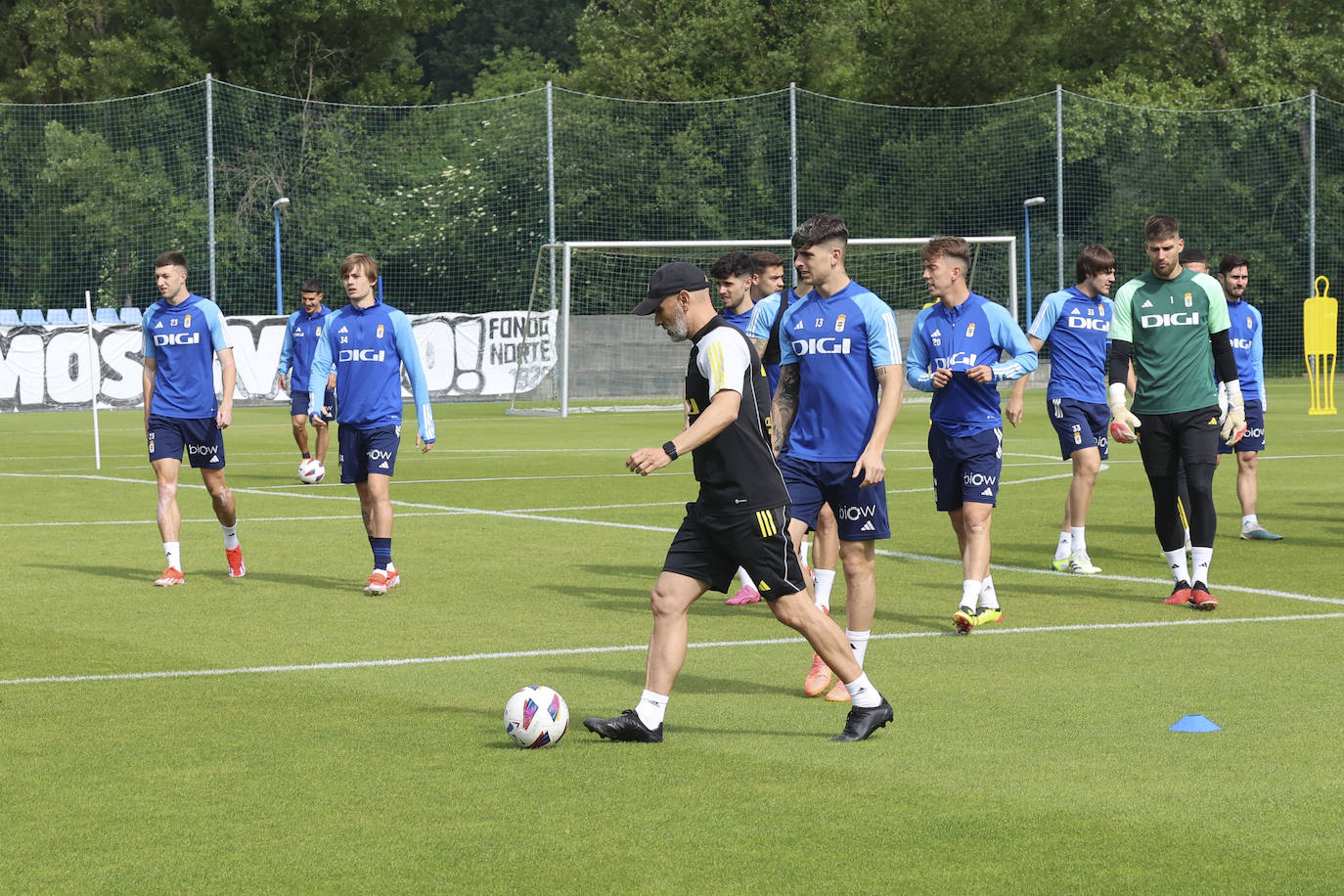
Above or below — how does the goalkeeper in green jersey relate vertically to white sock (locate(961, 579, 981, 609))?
above

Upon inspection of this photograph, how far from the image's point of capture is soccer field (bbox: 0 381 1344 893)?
518cm

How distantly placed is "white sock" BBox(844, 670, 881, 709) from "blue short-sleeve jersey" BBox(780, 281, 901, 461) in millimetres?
1475

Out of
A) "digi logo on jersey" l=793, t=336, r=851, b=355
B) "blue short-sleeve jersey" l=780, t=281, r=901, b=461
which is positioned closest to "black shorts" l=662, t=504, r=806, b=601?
"blue short-sleeve jersey" l=780, t=281, r=901, b=461

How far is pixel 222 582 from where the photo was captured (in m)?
11.8

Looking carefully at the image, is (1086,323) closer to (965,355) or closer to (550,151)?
(965,355)

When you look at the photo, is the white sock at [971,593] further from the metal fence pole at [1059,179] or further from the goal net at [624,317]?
the metal fence pole at [1059,179]

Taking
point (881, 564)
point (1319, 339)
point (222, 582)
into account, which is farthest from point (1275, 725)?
point (1319, 339)

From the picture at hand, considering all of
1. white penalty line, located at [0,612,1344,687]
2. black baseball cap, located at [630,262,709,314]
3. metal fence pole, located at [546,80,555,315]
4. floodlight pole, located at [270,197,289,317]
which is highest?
metal fence pole, located at [546,80,555,315]

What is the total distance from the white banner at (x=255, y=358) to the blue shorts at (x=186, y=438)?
2574 centimetres

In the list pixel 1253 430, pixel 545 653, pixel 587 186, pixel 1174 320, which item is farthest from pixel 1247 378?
pixel 587 186

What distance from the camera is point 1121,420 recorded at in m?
10.2

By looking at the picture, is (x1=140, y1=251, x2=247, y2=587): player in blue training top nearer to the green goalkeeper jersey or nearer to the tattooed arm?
the tattooed arm

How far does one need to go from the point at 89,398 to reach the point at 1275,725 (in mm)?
37123

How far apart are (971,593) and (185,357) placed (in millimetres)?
5711
